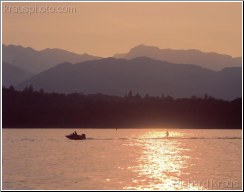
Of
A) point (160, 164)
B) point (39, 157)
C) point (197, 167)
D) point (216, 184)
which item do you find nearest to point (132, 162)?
point (160, 164)

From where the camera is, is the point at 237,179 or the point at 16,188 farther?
the point at 237,179

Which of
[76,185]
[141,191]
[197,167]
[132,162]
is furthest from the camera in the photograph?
[132,162]

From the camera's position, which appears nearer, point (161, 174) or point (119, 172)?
point (161, 174)

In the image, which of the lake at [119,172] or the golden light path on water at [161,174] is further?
the lake at [119,172]

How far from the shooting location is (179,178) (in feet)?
241

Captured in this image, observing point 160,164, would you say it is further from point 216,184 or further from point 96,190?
point 96,190

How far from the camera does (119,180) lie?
6994 centimetres

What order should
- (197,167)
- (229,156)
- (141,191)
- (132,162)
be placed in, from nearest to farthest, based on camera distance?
1. (141,191)
2. (197,167)
3. (132,162)
4. (229,156)

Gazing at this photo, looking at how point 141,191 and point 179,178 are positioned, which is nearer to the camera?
point 141,191

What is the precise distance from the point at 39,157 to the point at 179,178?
132ft

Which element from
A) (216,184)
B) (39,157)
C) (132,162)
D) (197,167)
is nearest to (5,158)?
(39,157)

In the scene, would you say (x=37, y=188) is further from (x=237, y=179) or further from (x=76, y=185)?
(x=237, y=179)

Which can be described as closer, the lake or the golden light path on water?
the golden light path on water

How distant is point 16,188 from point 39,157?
44.9 m
